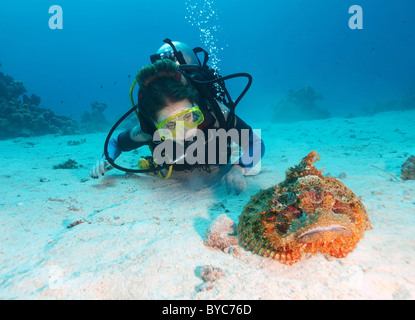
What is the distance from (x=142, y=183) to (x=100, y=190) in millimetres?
874

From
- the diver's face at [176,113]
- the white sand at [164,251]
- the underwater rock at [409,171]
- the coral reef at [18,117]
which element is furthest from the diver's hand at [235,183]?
the coral reef at [18,117]

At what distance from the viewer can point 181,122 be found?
10.5 feet

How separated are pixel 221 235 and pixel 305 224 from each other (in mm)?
848

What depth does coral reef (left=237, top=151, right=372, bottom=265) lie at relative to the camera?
1.47m

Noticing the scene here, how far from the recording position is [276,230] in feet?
5.44

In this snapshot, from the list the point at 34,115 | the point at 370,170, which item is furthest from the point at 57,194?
the point at 34,115

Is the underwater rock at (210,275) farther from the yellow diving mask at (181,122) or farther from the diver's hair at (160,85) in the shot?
the diver's hair at (160,85)

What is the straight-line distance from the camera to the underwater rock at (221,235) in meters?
2.00

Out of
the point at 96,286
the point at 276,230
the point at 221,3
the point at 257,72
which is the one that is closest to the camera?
the point at 96,286

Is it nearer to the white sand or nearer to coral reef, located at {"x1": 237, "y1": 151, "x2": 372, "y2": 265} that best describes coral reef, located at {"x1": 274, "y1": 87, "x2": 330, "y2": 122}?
the white sand

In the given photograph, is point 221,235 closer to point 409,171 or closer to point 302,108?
point 409,171

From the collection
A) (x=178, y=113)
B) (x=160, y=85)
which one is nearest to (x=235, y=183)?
(x=178, y=113)

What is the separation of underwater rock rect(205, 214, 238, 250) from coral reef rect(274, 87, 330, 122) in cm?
2549
